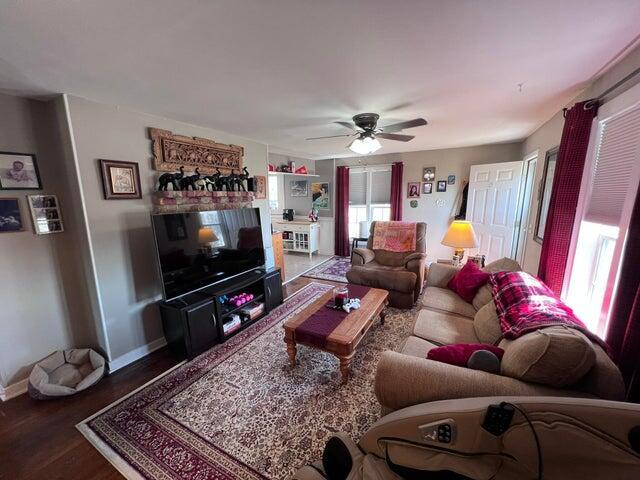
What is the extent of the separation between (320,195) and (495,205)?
333 cm

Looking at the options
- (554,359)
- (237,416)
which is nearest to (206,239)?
(237,416)

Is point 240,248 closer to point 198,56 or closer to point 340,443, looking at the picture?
point 198,56

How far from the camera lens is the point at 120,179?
7.06 ft

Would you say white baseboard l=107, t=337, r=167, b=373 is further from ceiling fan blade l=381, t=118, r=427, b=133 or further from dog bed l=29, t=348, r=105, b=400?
ceiling fan blade l=381, t=118, r=427, b=133

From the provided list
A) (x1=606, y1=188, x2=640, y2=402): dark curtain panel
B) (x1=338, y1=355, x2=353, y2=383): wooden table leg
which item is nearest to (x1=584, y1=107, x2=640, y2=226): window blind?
(x1=606, y1=188, x2=640, y2=402): dark curtain panel

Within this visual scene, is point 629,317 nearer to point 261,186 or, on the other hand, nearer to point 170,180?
point 170,180

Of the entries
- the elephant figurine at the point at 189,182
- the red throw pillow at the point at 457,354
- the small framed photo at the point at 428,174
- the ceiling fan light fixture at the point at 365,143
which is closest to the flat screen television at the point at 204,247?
the elephant figurine at the point at 189,182

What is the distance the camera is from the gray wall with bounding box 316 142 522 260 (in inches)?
171

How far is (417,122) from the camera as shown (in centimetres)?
209

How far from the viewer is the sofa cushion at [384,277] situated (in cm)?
312

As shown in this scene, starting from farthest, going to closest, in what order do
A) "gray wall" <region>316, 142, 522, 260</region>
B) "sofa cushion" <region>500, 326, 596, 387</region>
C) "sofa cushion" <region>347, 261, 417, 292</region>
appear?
"gray wall" <region>316, 142, 522, 260</region> → "sofa cushion" <region>347, 261, 417, 292</region> → "sofa cushion" <region>500, 326, 596, 387</region>

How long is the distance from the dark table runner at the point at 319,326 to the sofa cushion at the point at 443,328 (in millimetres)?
632

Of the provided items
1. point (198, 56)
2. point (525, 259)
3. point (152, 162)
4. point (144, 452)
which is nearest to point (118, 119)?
point (152, 162)

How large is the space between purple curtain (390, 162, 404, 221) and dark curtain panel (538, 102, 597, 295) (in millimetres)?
3095
